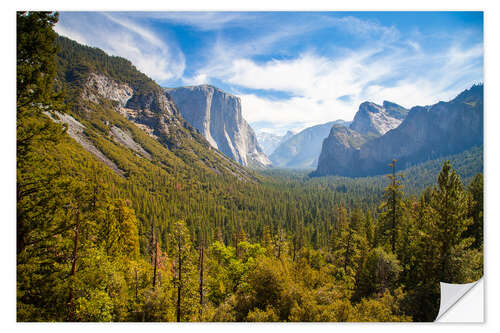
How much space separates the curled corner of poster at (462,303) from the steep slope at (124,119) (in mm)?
93080

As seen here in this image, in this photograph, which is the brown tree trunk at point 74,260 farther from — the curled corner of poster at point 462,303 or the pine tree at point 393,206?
the pine tree at point 393,206

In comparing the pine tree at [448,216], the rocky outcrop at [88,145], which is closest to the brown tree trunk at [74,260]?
the pine tree at [448,216]

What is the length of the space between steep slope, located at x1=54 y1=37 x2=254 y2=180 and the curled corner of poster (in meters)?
93.1

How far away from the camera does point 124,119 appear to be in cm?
13525

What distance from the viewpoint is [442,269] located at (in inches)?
390

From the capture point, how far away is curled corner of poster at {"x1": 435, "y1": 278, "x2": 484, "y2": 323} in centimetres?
893

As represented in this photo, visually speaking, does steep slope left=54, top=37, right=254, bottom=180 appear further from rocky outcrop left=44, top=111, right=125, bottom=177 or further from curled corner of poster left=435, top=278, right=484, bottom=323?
curled corner of poster left=435, top=278, right=484, bottom=323

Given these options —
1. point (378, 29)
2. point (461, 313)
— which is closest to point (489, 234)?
point (461, 313)

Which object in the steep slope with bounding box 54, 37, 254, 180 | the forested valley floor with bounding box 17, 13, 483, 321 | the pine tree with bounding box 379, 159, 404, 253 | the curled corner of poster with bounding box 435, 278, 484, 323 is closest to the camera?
the forested valley floor with bounding box 17, 13, 483, 321

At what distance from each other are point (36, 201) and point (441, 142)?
579 feet

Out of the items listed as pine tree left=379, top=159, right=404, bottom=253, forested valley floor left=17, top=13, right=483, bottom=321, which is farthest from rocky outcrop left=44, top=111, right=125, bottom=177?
pine tree left=379, top=159, right=404, bottom=253

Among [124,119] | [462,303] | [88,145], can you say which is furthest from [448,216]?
[124,119]

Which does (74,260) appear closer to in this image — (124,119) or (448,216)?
(448,216)
